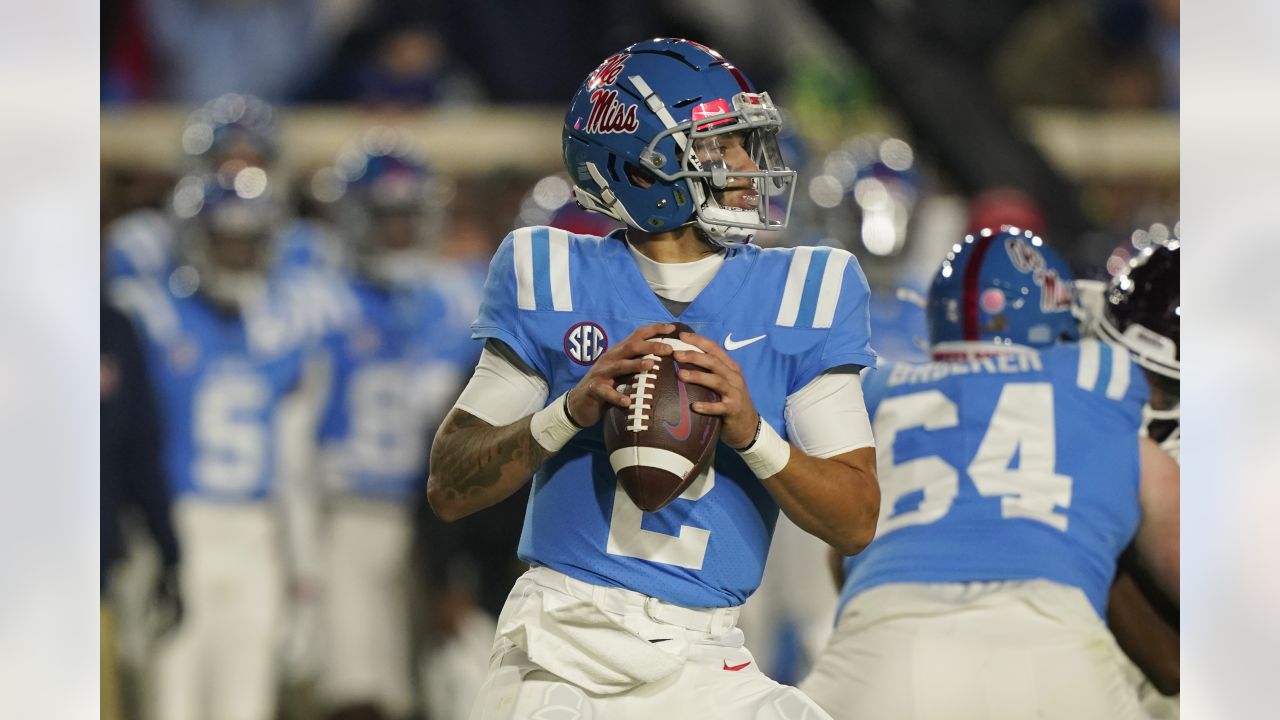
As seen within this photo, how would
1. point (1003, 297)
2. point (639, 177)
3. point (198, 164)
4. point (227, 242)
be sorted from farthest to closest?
point (198, 164), point (227, 242), point (1003, 297), point (639, 177)

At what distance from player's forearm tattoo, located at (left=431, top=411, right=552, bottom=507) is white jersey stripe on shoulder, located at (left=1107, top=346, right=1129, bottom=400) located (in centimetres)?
148

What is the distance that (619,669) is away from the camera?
2.29 m

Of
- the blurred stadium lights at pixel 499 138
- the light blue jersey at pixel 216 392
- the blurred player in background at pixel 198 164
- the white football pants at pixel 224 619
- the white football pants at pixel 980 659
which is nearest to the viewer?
the white football pants at pixel 980 659

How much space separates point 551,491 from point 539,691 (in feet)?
0.99

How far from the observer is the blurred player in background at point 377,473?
19.9 ft

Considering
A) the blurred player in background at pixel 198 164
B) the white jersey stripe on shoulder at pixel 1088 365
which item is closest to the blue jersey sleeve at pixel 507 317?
the white jersey stripe on shoulder at pixel 1088 365

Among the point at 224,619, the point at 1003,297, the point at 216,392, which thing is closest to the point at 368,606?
the point at 224,619

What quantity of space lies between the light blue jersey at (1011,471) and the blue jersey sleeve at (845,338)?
0.92 meters

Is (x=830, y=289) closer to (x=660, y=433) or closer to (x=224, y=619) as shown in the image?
(x=660, y=433)

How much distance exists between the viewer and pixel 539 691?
2.29m

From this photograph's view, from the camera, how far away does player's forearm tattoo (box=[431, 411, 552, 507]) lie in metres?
2.32

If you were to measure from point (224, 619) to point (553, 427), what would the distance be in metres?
3.71

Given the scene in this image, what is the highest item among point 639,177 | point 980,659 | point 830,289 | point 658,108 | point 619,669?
point 658,108

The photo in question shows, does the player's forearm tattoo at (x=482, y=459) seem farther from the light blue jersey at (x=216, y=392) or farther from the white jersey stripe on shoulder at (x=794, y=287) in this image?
the light blue jersey at (x=216, y=392)
